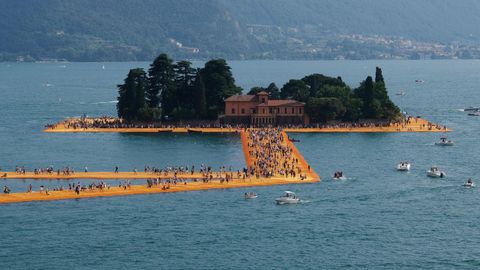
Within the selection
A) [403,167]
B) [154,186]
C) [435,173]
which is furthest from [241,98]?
[154,186]

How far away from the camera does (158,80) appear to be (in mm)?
164000

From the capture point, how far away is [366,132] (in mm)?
151750

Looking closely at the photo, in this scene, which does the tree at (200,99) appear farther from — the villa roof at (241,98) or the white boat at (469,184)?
the white boat at (469,184)

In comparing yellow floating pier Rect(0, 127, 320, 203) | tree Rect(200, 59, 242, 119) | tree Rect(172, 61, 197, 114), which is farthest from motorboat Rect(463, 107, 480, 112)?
yellow floating pier Rect(0, 127, 320, 203)

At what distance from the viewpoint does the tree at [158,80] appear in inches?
6432

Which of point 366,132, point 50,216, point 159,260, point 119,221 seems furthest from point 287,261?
point 366,132

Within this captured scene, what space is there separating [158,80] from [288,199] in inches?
3020

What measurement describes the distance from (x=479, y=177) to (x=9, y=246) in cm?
5172

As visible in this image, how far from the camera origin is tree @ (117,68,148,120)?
519ft

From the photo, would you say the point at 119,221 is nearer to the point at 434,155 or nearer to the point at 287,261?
the point at 287,261

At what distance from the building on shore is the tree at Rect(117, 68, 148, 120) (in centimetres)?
1303

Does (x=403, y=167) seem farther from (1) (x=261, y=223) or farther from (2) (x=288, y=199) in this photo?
(1) (x=261, y=223)

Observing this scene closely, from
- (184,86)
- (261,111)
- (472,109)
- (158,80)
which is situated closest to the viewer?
(261,111)

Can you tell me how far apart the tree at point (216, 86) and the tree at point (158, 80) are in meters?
5.48
